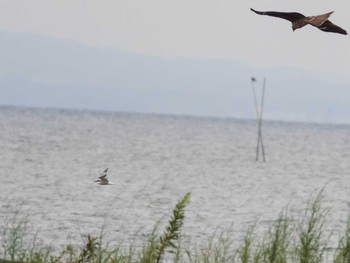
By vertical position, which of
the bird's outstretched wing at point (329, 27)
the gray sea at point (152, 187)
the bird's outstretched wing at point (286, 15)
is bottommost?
the gray sea at point (152, 187)

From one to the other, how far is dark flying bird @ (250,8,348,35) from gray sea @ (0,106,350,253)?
Answer: 6418mm

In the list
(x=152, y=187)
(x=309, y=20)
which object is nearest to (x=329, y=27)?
(x=309, y=20)

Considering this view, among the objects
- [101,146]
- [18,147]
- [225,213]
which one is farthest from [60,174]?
[101,146]

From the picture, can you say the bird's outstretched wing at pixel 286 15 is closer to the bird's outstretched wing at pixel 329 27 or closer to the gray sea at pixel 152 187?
the bird's outstretched wing at pixel 329 27

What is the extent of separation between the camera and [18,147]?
221 ft

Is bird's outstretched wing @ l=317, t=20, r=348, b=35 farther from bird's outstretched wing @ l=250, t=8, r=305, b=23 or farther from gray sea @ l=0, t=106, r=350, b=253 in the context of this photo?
gray sea @ l=0, t=106, r=350, b=253

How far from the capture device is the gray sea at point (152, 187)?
24.5 meters

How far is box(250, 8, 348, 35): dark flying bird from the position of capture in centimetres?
220

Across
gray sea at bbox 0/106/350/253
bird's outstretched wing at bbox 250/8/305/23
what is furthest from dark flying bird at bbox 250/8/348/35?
gray sea at bbox 0/106/350/253

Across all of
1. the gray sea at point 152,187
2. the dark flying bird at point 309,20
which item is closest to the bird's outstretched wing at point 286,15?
the dark flying bird at point 309,20

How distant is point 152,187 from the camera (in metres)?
40.7

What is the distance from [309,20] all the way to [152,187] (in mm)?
38548

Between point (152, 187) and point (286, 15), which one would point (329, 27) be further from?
point (152, 187)

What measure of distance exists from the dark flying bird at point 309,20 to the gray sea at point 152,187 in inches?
253
